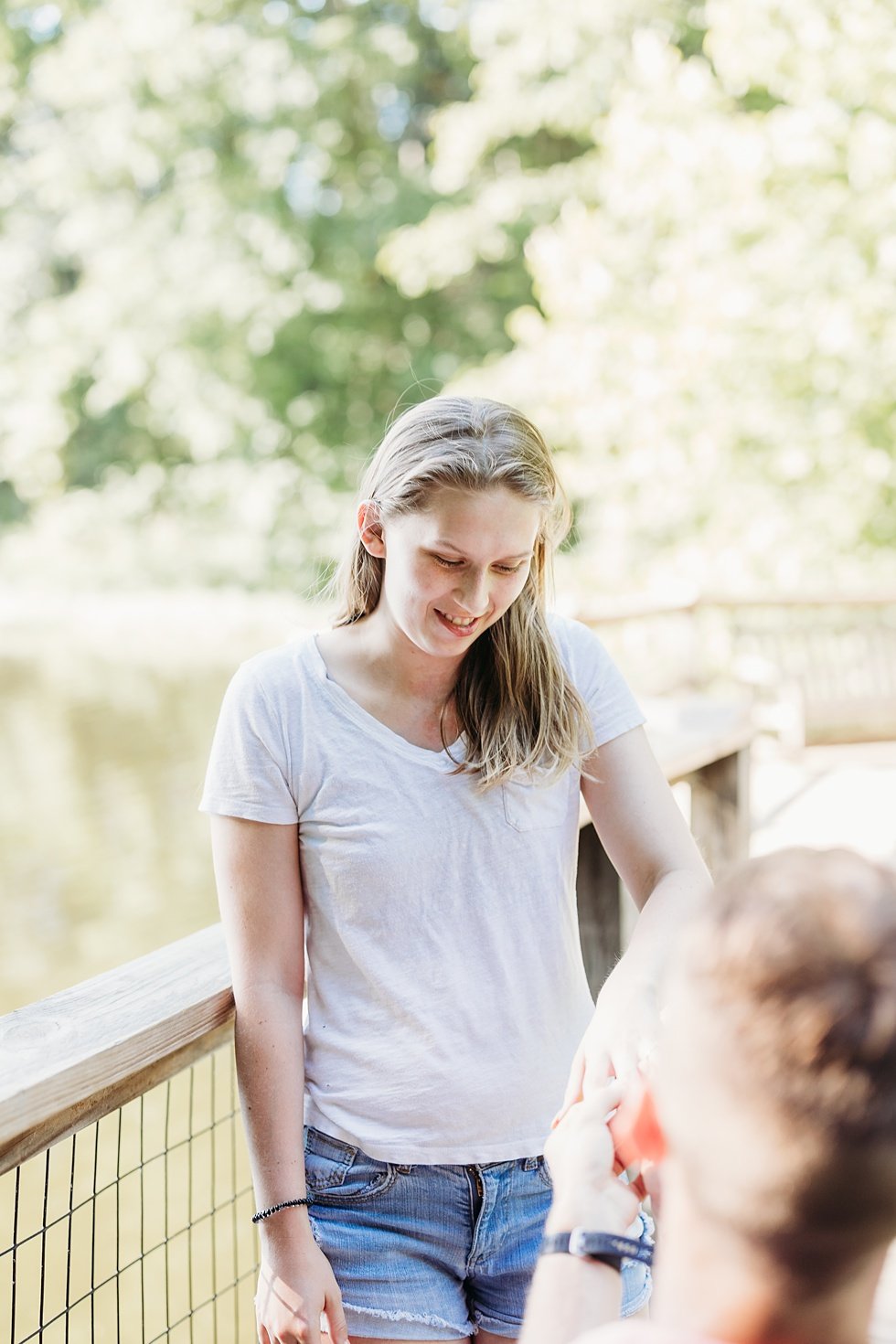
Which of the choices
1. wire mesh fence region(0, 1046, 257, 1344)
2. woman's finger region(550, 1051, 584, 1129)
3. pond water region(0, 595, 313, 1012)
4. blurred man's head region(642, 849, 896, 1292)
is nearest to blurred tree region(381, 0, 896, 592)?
pond water region(0, 595, 313, 1012)

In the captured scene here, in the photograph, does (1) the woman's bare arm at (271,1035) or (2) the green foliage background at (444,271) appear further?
(2) the green foliage background at (444,271)

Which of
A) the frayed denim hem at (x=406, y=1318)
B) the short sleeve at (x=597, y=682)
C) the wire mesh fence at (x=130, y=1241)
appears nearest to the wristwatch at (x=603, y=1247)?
the frayed denim hem at (x=406, y=1318)

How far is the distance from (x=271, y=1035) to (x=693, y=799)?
5.42ft

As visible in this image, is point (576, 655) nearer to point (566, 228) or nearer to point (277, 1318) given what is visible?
point (277, 1318)

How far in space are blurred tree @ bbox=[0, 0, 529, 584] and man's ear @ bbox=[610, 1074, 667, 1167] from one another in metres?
15.3

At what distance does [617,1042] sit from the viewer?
3.50 ft

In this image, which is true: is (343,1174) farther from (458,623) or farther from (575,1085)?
(458,623)

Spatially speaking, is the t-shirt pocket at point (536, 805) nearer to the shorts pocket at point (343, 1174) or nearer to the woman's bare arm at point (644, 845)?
the woman's bare arm at point (644, 845)

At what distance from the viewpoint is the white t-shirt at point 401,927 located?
1283 millimetres

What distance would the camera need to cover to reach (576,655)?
1.46 metres

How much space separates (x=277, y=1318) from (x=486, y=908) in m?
0.43

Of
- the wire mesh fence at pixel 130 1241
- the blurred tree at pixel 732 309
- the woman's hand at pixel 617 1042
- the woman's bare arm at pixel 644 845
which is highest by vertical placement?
the blurred tree at pixel 732 309

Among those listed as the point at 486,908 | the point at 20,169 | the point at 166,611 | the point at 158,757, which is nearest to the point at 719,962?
the point at 486,908

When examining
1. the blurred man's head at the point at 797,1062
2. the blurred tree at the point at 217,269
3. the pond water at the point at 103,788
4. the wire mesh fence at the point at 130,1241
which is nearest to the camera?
the blurred man's head at the point at 797,1062
